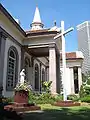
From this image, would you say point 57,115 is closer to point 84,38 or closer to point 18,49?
point 18,49

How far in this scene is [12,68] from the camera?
64.1 feet

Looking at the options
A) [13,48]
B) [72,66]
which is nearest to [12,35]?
[13,48]

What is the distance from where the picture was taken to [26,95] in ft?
38.1

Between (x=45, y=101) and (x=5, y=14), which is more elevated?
(x=5, y=14)

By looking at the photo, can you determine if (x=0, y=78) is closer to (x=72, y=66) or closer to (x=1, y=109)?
(x=1, y=109)

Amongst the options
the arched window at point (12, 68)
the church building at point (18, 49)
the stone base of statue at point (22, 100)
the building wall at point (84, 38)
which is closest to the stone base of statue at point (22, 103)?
the stone base of statue at point (22, 100)

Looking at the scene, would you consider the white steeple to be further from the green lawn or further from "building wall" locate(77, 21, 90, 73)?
"building wall" locate(77, 21, 90, 73)

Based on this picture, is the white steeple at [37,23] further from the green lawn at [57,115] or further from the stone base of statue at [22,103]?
the green lawn at [57,115]

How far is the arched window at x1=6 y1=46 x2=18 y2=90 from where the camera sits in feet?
60.5

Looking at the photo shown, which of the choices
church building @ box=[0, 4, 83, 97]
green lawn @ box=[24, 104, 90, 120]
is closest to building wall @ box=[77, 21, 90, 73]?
church building @ box=[0, 4, 83, 97]

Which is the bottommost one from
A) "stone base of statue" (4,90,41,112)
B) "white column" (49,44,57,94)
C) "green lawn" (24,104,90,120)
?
"green lawn" (24,104,90,120)

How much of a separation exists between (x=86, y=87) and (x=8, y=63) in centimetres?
911

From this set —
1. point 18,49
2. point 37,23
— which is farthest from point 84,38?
point 18,49

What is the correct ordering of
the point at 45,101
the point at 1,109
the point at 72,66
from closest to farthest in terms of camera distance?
1. the point at 1,109
2. the point at 45,101
3. the point at 72,66
